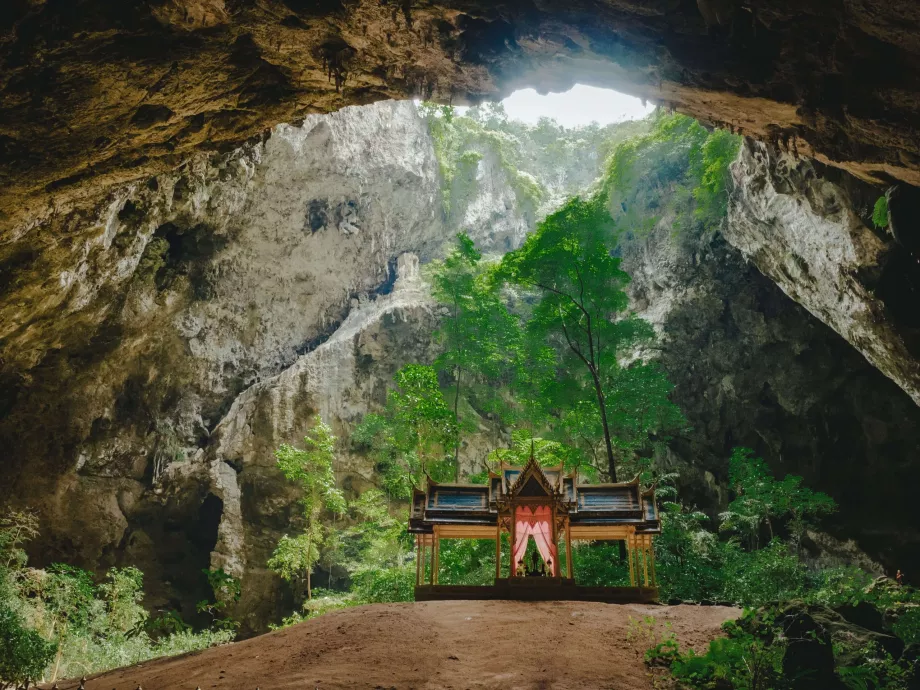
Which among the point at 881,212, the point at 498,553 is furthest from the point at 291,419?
the point at 881,212

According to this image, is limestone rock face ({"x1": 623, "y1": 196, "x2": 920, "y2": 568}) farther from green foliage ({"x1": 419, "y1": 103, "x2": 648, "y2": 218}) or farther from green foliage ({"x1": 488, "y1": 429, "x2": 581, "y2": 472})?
green foliage ({"x1": 419, "y1": 103, "x2": 648, "y2": 218})

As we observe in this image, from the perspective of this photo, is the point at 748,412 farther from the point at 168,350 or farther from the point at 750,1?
the point at 168,350

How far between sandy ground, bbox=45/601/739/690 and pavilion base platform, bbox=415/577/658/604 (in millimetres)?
1232

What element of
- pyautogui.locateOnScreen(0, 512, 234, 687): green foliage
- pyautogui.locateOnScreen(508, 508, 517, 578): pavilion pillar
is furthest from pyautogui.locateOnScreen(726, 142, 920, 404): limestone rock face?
pyautogui.locateOnScreen(0, 512, 234, 687): green foliage

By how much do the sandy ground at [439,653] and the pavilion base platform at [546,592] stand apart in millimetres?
1232

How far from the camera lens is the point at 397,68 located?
9.12 m

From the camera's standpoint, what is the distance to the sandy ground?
5391 millimetres

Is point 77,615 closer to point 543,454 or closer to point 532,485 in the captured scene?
point 532,485

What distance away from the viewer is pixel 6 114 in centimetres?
752

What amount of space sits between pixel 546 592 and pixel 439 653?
4.12 meters

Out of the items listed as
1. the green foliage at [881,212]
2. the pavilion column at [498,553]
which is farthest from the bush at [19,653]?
the green foliage at [881,212]

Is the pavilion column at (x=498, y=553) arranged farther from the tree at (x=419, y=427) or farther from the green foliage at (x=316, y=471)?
the green foliage at (x=316, y=471)

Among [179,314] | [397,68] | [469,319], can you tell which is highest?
[469,319]

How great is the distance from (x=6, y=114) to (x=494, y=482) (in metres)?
10.5
